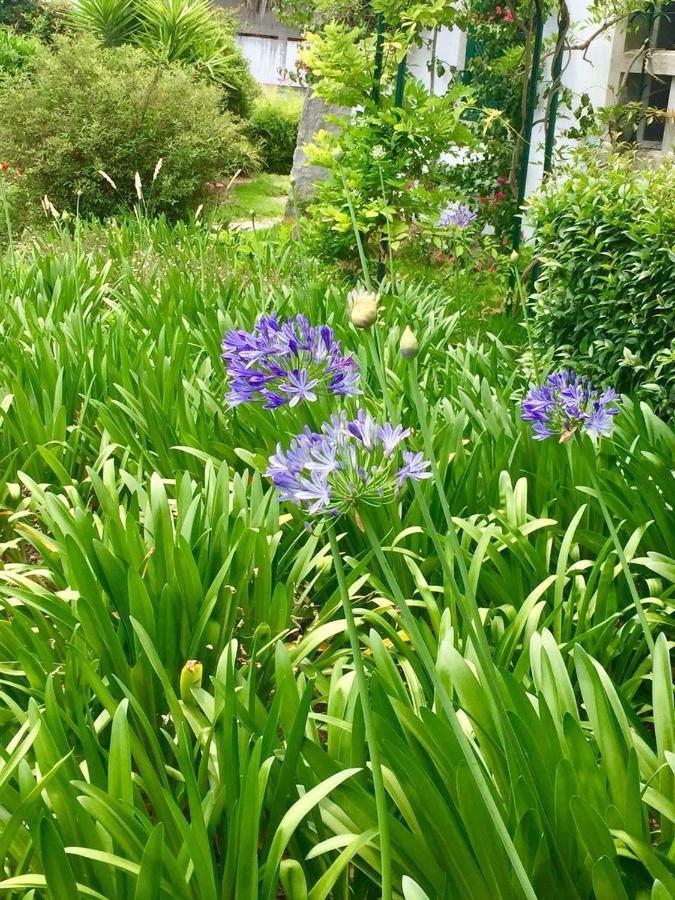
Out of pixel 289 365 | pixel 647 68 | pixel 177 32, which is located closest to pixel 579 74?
pixel 647 68

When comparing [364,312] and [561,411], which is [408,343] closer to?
[364,312]

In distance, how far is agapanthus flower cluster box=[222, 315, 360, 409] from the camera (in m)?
1.41

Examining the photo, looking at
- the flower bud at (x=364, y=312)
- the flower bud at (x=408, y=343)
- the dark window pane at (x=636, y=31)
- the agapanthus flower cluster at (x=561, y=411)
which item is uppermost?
the dark window pane at (x=636, y=31)

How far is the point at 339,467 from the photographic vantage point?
105 cm

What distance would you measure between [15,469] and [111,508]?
2.83 feet

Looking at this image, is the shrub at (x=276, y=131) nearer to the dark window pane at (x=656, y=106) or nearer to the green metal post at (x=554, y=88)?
the dark window pane at (x=656, y=106)

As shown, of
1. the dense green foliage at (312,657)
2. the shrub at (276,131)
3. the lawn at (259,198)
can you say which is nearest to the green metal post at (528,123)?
the dense green foliage at (312,657)

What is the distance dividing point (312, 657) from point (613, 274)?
2.09 metres

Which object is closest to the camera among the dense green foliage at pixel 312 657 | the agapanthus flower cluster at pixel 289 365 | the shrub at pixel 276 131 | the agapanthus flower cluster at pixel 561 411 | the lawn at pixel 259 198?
the dense green foliage at pixel 312 657

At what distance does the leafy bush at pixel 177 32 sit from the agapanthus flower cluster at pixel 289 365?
14990 millimetres

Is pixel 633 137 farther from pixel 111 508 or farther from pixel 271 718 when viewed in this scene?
pixel 271 718

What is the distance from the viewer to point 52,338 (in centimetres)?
366

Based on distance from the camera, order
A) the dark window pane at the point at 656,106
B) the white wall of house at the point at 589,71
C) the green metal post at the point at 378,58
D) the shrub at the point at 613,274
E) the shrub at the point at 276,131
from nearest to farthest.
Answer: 1. the shrub at the point at 613,274
2. the green metal post at the point at 378,58
3. the white wall of house at the point at 589,71
4. the dark window pane at the point at 656,106
5. the shrub at the point at 276,131

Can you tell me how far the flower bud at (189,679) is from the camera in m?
1.69
